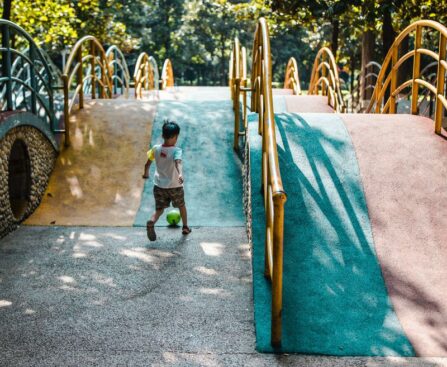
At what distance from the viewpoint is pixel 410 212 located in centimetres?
539

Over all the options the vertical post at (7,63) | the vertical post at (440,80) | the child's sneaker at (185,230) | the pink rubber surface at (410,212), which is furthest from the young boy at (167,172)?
the vertical post at (440,80)

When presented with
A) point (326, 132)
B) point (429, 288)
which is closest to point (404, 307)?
point (429, 288)

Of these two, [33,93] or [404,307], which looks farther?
[33,93]

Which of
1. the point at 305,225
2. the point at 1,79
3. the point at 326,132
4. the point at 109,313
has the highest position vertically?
the point at 1,79

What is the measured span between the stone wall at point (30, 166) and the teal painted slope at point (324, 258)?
2.67 metres

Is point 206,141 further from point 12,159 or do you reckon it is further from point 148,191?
point 12,159

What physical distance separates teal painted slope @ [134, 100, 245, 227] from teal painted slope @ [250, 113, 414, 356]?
47.3 inches

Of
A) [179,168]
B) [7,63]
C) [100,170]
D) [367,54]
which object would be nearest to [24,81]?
[7,63]

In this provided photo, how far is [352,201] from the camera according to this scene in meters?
5.55

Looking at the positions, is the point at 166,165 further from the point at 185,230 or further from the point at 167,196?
the point at 185,230

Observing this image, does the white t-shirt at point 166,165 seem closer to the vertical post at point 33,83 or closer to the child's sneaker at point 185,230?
the child's sneaker at point 185,230

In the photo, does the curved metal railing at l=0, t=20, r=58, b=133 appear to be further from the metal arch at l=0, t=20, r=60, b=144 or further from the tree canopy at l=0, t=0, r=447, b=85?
the tree canopy at l=0, t=0, r=447, b=85

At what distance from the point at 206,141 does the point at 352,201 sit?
146 inches

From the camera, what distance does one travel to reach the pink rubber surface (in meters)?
4.35
